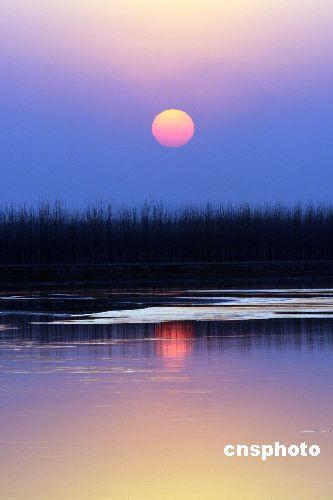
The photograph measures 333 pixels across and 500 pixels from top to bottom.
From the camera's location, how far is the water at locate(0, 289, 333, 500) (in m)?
5.97

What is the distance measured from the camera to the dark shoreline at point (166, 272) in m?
35.7

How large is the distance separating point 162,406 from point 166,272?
31127mm

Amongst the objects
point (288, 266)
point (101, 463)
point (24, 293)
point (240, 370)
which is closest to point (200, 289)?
point (24, 293)

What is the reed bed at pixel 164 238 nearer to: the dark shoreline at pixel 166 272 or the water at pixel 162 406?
the dark shoreline at pixel 166 272

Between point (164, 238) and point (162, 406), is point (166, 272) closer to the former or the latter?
point (164, 238)

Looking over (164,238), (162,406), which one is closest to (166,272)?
(164,238)

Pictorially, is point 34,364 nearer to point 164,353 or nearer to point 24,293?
point 164,353

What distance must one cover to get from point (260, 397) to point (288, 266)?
32445 millimetres

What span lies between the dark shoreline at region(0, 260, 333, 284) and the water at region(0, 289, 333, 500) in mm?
19012

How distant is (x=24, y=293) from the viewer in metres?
26.0

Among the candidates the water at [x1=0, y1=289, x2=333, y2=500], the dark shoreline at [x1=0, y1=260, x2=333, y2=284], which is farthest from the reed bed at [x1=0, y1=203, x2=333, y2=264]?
the water at [x1=0, y1=289, x2=333, y2=500]

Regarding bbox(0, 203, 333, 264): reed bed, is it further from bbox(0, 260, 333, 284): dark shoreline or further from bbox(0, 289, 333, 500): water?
bbox(0, 289, 333, 500): water

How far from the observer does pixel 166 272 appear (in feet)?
129

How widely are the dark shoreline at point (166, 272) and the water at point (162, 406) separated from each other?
19012 millimetres
